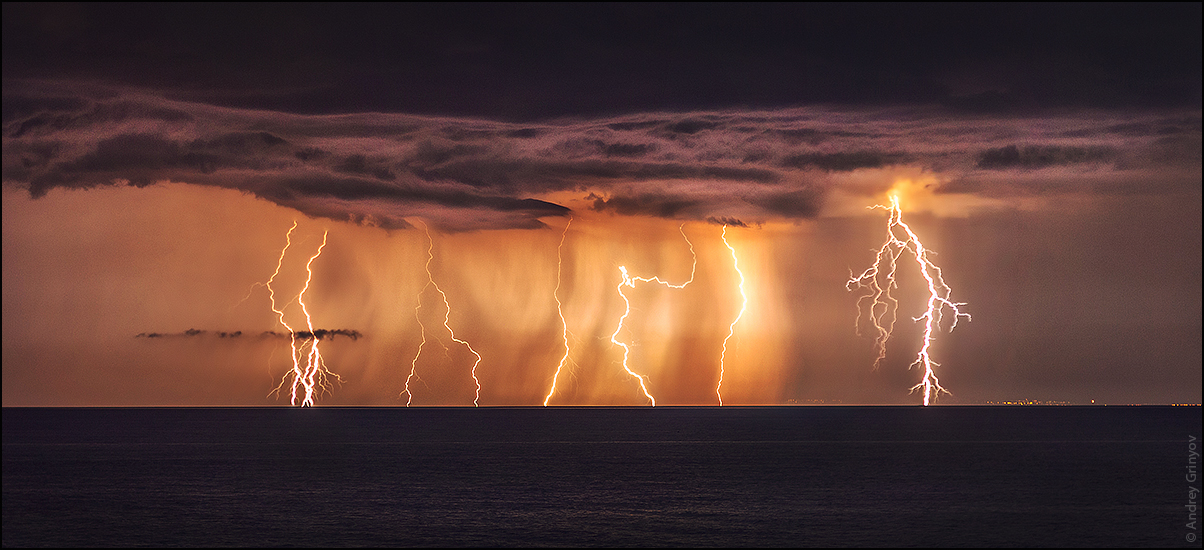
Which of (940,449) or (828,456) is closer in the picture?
(828,456)

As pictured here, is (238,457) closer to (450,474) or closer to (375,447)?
(375,447)

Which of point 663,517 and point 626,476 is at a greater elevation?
point 626,476

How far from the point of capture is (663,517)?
37.9m

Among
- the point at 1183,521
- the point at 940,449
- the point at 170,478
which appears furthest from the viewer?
the point at 940,449

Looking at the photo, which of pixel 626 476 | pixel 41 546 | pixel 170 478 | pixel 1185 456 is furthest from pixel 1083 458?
pixel 41 546

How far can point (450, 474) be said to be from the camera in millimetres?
58125

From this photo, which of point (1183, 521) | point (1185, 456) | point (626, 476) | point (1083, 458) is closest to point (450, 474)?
point (626, 476)

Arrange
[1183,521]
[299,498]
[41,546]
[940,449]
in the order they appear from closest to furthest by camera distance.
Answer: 1. [41,546]
2. [1183,521]
3. [299,498]
4. [940,449]

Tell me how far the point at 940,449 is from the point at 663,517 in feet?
176

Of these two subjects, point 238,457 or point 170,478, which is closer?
point 170,478

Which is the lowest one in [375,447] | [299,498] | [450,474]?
[299,498]

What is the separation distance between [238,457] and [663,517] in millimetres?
45643

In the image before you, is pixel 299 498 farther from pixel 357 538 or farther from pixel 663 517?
pixel 663 517

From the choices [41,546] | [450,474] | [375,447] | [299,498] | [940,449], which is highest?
[940,449]
